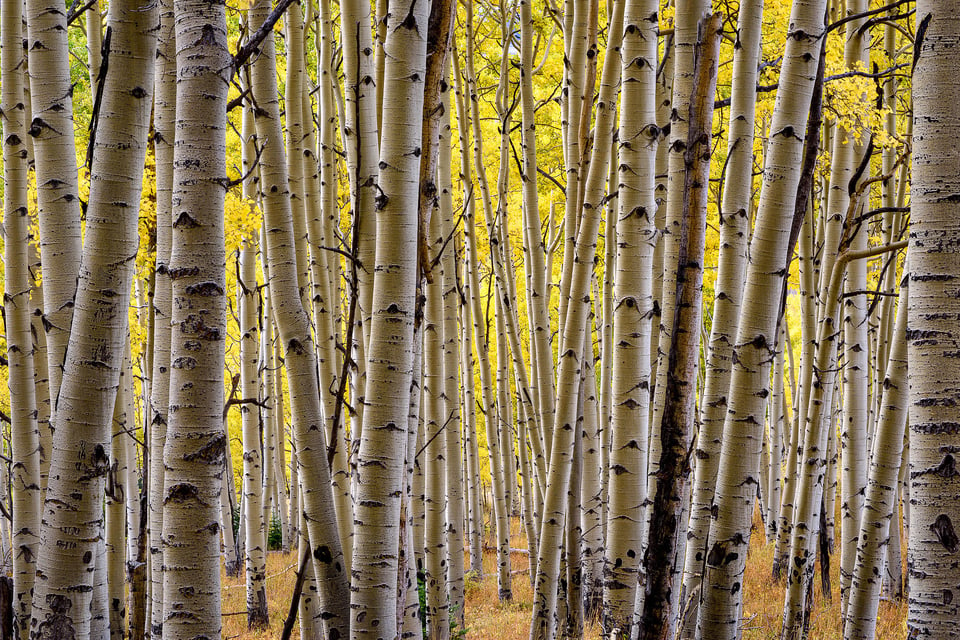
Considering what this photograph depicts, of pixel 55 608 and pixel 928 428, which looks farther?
pixel 55 608

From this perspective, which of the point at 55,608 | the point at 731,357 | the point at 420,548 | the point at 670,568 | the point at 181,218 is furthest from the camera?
the point at 420,548

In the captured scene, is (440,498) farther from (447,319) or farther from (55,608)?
(55,608)

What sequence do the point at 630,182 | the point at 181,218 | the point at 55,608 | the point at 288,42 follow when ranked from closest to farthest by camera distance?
the point at 181,218 → the point at 55,608 → the point at 630,182 → the point at 288,42

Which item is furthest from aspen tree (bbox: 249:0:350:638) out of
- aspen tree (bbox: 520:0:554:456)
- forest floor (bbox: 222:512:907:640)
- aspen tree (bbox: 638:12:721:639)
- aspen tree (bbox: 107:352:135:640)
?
forest floor (bbox: 222:512:907:640)

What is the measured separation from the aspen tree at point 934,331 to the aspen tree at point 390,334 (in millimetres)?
1476

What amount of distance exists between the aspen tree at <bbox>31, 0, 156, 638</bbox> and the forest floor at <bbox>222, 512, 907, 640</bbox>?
3.75 meters

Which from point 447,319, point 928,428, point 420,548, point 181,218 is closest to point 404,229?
point 181,218

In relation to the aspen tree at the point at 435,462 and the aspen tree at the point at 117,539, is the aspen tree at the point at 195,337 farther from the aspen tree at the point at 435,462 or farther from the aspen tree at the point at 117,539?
the aspen tree at the point at 117,539

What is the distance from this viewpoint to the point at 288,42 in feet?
14.8

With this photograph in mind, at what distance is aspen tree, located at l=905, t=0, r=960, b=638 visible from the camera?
1.99 metres

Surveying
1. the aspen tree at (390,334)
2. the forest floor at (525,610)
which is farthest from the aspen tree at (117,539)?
the aspen tree at (390,334)

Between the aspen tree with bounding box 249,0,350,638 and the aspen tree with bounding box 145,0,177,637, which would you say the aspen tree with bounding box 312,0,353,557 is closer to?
the aspen tree with bounding box 249,0,350,638

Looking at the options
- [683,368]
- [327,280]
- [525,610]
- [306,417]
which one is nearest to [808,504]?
[683,368]

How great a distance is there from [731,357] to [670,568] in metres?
0.88
